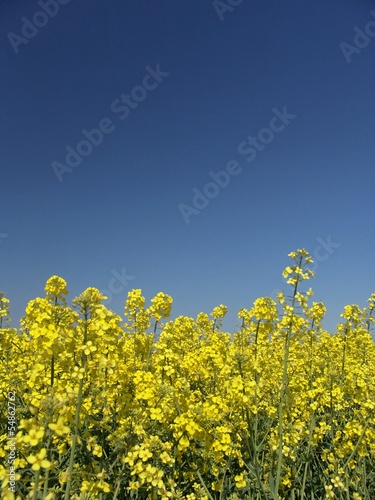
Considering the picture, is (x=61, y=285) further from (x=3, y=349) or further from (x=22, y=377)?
(x=3, y=349)

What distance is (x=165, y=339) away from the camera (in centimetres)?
452

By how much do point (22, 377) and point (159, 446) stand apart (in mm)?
2218

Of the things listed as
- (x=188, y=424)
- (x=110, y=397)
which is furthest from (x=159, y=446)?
(x=110, y=397)

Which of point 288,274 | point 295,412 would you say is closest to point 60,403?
point 288,274

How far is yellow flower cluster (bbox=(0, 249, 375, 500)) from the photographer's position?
2.38m

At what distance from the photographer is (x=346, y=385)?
505 centimetres

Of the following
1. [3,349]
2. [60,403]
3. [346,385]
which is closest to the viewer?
[60,403]

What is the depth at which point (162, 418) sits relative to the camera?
3318 millimetres

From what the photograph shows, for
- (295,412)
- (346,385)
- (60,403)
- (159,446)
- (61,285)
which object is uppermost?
(61,285)

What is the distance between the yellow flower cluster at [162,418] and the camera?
7.80ft

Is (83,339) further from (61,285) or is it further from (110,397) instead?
(61,285)

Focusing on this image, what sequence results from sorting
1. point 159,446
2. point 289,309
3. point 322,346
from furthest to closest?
point 322,346 → point 289,309 → point 159,446

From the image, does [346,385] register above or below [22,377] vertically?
above

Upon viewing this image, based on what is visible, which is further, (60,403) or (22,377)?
(22,377)
